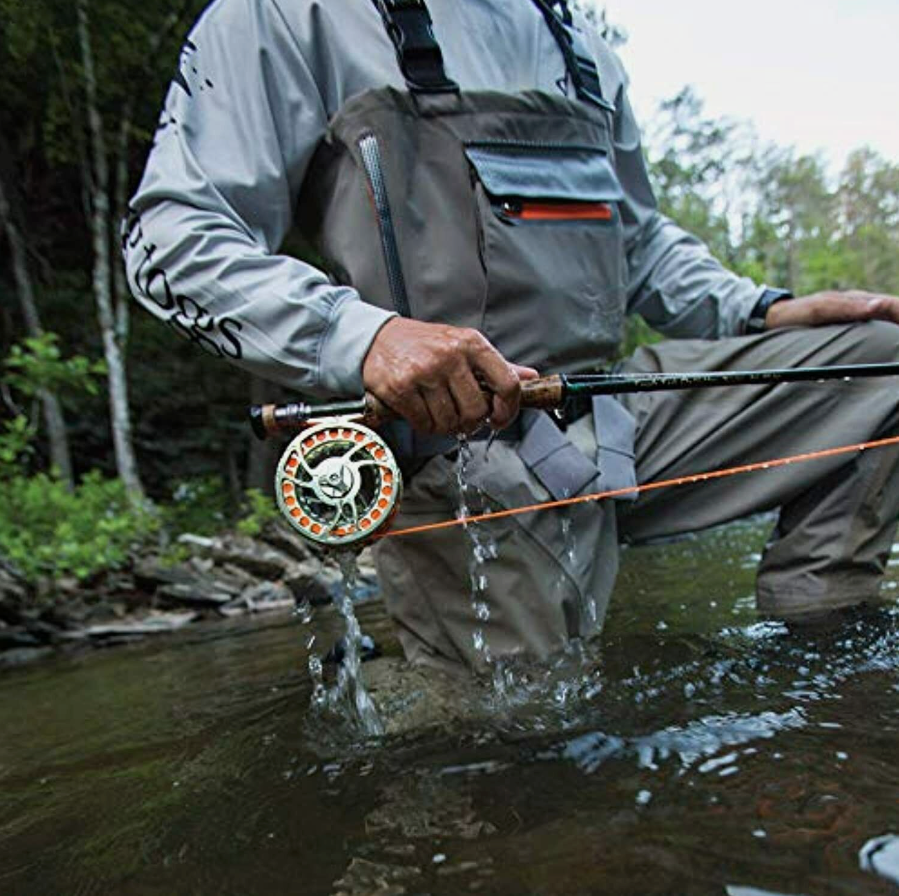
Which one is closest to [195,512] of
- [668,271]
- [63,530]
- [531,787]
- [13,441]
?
[13,441]

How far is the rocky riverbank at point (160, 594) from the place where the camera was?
16.0 ft

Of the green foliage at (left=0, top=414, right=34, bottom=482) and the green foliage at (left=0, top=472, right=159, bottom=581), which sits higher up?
the green foliage at (left=0, top=414, right=34, bottom=482)

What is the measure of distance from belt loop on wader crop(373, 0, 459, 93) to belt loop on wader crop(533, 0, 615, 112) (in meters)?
0.48

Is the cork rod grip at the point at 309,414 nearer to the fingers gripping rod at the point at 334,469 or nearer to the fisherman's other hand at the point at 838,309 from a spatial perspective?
the fingers gripping rod at the point at 334,469

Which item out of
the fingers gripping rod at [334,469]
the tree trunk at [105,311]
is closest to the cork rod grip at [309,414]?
the fingers gripping rod at [334,469]

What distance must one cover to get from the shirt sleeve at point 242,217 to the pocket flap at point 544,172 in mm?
443

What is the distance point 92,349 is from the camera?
42.5 feet

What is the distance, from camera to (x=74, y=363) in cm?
650

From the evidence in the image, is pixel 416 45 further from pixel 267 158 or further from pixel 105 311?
pixel 105 311

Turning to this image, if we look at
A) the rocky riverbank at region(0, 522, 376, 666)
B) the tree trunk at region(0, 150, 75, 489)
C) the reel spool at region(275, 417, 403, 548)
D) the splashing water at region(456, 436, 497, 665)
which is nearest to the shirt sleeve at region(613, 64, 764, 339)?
the splashing water at region(456, 436, 497, 665)

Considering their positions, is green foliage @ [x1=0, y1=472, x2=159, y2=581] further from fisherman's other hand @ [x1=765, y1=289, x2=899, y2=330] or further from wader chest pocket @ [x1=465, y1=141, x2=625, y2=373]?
fisherman's other hand @ [x1=765, y1=289, x2=899, y2=330]

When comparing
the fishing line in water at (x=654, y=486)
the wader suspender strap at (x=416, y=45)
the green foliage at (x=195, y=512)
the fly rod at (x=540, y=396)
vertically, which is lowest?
the green foliage at (x=195, y=512)

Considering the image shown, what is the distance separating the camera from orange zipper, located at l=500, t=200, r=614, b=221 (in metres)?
1.98

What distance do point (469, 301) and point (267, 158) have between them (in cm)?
60
